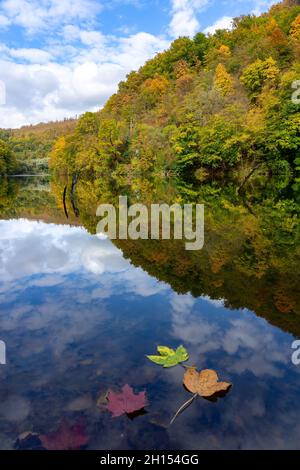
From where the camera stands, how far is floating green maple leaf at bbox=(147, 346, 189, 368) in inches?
168

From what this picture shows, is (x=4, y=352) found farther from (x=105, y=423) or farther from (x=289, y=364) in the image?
(x=289, y=364)

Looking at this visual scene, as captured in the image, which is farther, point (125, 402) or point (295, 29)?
point (295, 29)

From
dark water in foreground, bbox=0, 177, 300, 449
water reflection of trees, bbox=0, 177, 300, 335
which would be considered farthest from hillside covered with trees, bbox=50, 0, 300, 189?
dark water in foreground, bbox=0, 177, 300, 449

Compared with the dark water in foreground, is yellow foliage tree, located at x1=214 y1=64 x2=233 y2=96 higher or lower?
higher

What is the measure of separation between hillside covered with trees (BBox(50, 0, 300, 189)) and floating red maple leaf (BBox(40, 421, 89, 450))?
3352cm

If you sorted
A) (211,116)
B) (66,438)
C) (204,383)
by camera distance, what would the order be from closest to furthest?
(66,438) < (204,383) < (211,116)

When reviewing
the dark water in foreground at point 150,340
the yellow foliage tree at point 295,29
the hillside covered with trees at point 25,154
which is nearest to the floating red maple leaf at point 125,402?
the dark water in foreground at point 150,340

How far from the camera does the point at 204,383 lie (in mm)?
3852

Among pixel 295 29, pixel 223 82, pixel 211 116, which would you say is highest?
pixel 295 29

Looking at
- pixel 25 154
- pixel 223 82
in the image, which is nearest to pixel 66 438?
pixel 223 82

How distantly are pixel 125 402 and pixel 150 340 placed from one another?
1.42 meters

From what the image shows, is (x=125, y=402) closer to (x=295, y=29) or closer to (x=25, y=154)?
(x=295, y=29)

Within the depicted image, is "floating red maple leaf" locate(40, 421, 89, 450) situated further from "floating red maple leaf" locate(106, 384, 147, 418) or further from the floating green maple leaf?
the floating green maple leaf

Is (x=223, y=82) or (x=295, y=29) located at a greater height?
(x=295, y=29)
